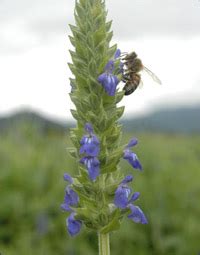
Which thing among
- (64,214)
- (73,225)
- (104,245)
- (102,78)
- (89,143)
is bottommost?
(104,245)

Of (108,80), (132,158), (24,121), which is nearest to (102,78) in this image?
(108,80)

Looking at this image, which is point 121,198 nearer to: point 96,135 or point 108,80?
point 96,135

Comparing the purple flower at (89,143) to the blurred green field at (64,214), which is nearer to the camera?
the purple flower at (89,143)

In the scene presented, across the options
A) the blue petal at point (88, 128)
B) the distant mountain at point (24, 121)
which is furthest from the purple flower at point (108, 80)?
the distant mountain at point (24, 121)

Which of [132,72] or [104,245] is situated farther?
[132,72]

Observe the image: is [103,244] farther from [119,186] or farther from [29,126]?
[29,126]

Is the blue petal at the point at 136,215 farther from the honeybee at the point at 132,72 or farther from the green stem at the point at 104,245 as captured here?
the honeybee at the point at 132,72

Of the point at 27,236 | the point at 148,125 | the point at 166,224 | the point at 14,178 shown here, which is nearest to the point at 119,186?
the point at 27,236
